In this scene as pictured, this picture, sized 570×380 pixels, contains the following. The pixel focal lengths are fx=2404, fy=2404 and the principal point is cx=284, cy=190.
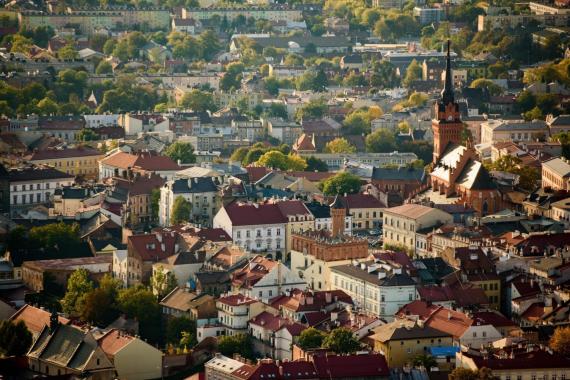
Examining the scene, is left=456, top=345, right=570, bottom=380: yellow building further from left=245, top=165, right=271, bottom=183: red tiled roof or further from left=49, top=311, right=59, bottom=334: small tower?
left=245, top=165, right=271, bottom=183: red tiled roof

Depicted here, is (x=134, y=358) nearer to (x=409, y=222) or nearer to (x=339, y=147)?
(x=409, y=222)

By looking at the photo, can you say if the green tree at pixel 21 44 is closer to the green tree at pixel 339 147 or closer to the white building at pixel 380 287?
the green tree at pixel 339 147

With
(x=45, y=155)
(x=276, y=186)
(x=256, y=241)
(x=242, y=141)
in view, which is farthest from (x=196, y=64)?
(x=256, y=241)

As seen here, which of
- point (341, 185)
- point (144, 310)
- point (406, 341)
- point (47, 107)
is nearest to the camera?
point (406, 341)

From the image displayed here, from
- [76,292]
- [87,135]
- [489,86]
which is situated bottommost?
[489,86]

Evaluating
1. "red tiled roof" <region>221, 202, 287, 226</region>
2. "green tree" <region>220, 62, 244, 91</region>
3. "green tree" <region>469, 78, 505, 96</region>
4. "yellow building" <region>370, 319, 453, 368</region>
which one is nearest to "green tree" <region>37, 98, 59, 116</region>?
"green tree" <region>220, 62, 244, 91</region>

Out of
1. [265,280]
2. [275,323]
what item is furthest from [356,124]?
[275,323]

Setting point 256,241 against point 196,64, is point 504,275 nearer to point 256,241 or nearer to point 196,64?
→ point 256,241

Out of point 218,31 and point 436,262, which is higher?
point 436,262
